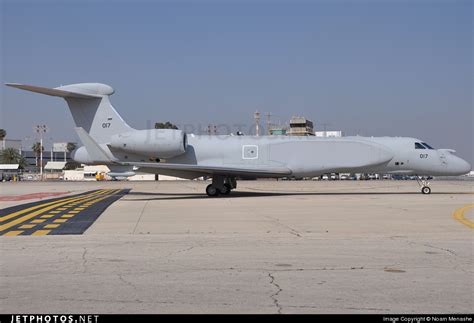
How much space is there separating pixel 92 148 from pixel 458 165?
64.2 ft

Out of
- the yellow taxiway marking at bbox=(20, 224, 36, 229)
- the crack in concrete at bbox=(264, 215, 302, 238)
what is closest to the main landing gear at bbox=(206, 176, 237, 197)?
the crack in concrete at bbox=(264, 215, 302, 238)

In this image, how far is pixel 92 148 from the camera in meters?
29.3

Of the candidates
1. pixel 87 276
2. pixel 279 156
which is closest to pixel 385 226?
pixel 87 276

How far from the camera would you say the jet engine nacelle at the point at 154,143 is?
3098 centimetres

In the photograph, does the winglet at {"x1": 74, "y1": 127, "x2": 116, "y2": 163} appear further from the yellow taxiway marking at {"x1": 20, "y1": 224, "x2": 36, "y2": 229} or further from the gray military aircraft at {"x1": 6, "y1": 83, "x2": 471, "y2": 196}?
the yellow taxiway marking at {"x1": 20, "y1": 224, "x2": 36, "y2": 229}

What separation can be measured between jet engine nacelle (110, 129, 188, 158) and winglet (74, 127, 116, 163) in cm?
121

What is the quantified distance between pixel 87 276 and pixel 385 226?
30.5ft

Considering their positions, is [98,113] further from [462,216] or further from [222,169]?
[462,216]

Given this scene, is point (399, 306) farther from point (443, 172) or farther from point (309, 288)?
point (443, 172)

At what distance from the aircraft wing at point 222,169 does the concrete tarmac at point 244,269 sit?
1379 centimetres

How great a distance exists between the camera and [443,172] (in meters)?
31.1

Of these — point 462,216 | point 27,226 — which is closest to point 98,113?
point 27,226

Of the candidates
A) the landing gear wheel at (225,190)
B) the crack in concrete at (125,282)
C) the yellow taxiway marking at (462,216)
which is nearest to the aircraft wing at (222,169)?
the landing gear wheel at (225,190)

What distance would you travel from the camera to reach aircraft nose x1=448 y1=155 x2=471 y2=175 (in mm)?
31125
